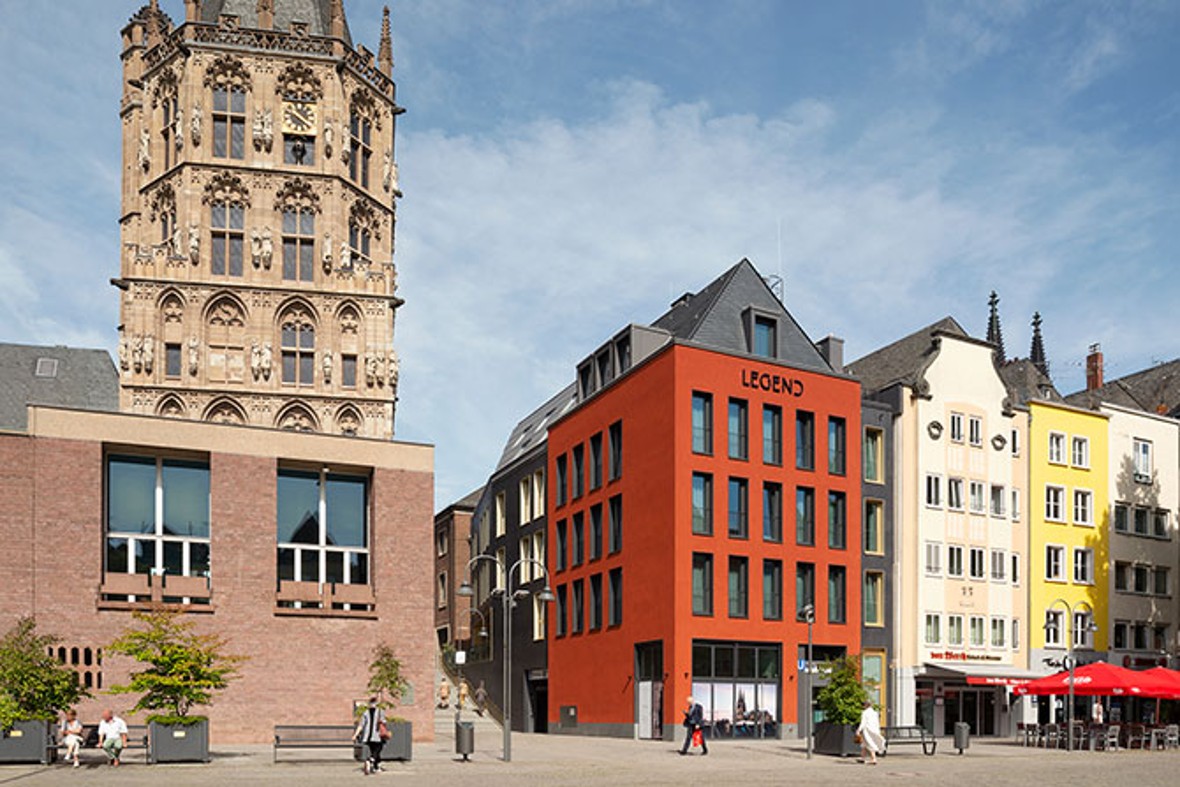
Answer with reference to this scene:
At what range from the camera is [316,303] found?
6391cm

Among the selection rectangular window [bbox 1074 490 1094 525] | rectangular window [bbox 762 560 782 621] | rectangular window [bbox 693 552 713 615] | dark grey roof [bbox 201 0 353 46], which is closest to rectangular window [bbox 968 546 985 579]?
rectangular window [bbox 1074 490 1094 525]

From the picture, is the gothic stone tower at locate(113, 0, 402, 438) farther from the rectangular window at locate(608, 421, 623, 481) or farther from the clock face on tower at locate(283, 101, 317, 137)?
the rectangular window at locate(608, 421, 623, 481)

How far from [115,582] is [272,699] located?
5.59 meters

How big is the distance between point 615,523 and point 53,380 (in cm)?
2609

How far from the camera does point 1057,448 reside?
59250mm

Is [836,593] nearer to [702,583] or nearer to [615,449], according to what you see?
[702,583]

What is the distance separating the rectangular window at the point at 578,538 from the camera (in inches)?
2192

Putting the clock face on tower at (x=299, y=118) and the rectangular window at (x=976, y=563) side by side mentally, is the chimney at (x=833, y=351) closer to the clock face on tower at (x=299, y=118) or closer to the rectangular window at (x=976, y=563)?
the rectangular window at (x=976, y=563)

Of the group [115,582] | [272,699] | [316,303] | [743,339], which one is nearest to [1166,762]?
[743,339]

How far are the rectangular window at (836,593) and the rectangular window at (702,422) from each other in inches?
298

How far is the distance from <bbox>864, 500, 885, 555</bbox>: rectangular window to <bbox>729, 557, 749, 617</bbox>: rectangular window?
7.02m

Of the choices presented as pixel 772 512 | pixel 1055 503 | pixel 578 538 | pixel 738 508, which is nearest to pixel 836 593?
pixel 772 512

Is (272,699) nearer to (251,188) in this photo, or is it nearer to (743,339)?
(743,339)

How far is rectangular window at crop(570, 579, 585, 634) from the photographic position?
55094 mm
